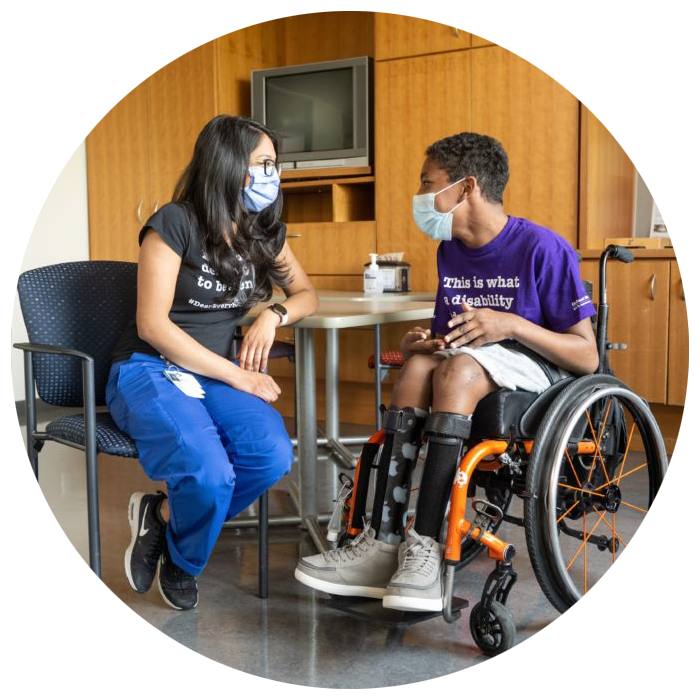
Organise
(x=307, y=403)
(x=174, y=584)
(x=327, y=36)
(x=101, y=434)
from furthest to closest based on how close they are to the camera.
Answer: (x=327, y=36) < (x=307, y=403) < (x=174, y=584) < (x=101, y=434)

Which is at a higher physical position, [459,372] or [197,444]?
[459,372]

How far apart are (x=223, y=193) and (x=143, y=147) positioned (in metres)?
2.97

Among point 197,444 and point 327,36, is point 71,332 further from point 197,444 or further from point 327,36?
point 327,36

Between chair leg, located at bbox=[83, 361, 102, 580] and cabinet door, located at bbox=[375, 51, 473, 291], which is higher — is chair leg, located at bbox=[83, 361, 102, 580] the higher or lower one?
the lower one

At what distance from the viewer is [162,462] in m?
1.72

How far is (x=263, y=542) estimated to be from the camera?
6.41ft

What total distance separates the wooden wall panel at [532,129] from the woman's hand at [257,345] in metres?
2.00

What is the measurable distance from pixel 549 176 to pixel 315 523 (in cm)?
198

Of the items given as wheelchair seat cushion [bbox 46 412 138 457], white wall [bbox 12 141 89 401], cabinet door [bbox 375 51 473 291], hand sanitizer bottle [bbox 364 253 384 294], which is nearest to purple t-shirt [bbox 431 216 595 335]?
wheelchair seat cushion [bbox 46 412 138 457]

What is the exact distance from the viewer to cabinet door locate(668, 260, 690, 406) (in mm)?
3289

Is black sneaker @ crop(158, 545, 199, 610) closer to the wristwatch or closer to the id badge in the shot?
the id badge

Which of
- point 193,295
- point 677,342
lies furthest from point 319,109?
point 193,295

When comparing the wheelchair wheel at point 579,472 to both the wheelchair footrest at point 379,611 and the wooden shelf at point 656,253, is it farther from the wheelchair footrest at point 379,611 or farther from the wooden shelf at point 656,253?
the wooden shelf at point 656,253

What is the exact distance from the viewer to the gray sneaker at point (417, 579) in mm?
1590
